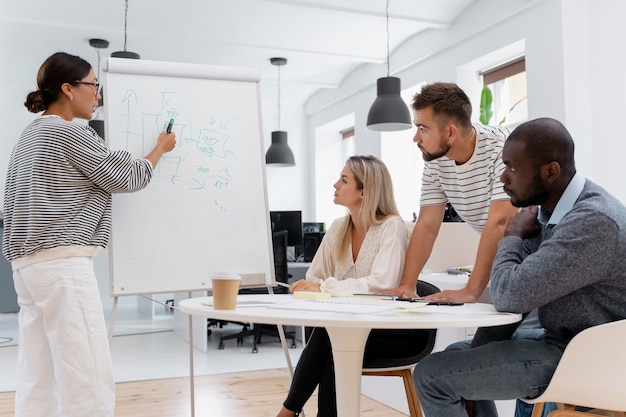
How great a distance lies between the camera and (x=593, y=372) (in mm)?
1384

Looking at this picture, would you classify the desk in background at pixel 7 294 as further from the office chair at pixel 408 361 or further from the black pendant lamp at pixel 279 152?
the office chair at pixel 408 361

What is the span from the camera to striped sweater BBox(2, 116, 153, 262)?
2016mm

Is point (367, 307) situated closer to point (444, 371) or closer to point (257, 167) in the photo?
point (444, 371)

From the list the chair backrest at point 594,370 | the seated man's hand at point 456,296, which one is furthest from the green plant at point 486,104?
the chair backrest at point 594,370

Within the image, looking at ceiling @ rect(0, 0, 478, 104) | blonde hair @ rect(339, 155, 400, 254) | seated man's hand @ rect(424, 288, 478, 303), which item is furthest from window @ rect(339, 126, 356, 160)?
seated man's hand @ rect(424, 288, 478, 303)

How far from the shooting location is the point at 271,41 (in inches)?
259

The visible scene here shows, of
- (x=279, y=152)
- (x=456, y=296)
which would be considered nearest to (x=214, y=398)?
(x=456, y=296)

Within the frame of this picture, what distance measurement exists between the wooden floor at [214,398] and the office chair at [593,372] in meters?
1.77

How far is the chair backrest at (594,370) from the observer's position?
4.45 ft

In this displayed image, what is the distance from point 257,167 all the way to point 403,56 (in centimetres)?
475

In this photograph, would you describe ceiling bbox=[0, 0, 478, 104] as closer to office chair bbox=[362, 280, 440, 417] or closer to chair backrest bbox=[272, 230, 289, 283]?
chair backrest bbox=[272, 230, 289, 283]

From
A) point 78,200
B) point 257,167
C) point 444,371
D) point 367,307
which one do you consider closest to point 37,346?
point 78,200

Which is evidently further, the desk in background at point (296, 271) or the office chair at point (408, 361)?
the desk in background at point (296, 271)

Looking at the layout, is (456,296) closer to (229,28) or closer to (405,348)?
(405,348)
